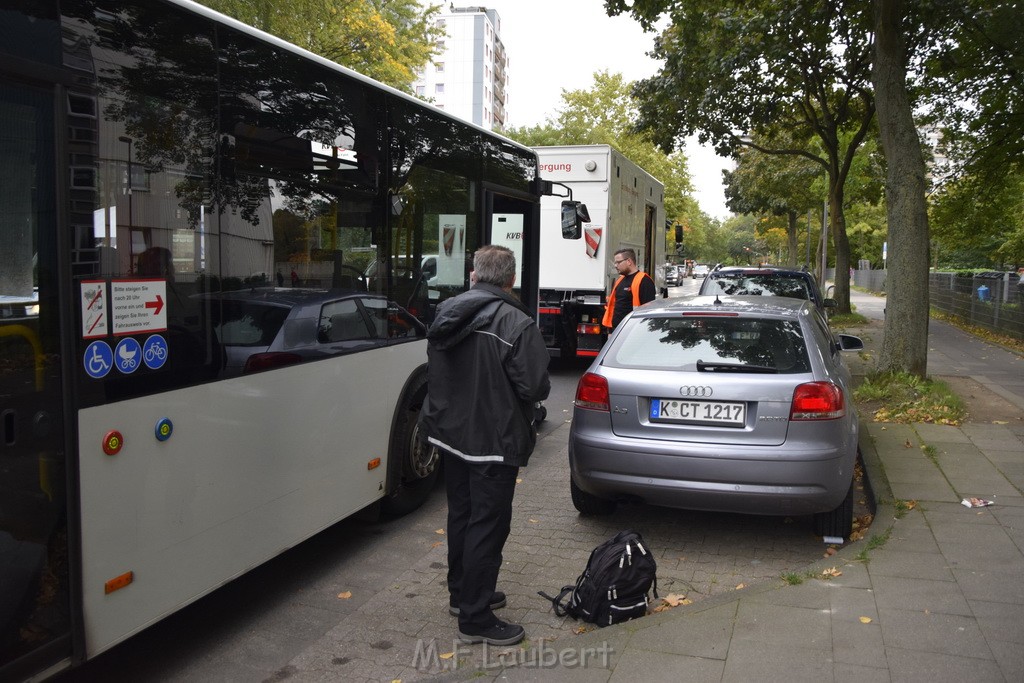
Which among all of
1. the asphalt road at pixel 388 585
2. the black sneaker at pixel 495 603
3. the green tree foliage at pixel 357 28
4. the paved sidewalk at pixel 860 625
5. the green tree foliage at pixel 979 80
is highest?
the green tree foliage at pixel 357 28

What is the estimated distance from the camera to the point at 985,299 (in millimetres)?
20344

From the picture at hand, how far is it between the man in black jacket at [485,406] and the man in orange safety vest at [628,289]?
5.35 meters

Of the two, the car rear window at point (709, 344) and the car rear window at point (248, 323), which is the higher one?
the car rear window at point (248, 323)

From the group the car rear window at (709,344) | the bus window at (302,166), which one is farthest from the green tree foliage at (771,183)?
the bus window at (302,166)

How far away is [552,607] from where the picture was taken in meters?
4.51

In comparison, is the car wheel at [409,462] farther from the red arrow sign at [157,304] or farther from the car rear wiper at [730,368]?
the red arrow sign at [157,304]

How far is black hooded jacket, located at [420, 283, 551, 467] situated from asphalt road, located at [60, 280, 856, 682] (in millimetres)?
993

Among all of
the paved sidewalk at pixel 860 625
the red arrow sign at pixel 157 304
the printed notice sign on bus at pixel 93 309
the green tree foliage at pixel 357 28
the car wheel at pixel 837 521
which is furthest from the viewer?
the green tree foliage at pixel 357 28

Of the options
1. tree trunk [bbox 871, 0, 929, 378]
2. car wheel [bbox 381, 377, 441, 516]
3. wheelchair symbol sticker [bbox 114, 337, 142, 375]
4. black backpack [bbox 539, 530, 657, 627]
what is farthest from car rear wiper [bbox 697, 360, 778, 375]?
tree trunk [bbox 871, 0, 929, 378]

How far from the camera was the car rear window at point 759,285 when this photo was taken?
1184 centimetres

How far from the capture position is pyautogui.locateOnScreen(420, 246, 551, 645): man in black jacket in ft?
12.9

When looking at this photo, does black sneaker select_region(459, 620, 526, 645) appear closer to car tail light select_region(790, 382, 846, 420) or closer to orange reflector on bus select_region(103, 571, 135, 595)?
orange reflector on bus select_region(103, 571, 135, 595)

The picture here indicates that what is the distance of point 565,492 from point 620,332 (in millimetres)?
1634

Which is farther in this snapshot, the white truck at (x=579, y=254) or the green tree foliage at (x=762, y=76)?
the green tree foliage at (x=762, y=76)
